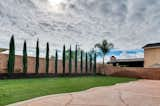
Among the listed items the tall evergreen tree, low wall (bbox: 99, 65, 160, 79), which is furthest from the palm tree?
the tall evergreen tree

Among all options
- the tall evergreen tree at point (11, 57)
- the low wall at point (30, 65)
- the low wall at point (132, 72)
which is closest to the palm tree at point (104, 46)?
the low wall at point (132, 72)

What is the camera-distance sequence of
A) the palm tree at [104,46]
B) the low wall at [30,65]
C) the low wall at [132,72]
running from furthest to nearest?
the palm tree at [104,46] < the low wall at [132,72] < the low wall at [30,65]

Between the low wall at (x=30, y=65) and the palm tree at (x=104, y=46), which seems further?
the palm tree at (x=104, y=46)

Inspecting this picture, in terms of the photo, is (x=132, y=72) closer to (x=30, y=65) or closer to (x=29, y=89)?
(x=30, y=65)

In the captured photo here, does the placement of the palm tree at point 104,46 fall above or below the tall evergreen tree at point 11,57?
above

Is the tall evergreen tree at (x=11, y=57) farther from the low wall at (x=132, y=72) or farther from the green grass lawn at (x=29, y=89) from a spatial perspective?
the low wall at (x=132, y=72)

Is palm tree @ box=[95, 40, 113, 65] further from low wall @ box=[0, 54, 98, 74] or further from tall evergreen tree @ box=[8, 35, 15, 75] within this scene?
tall evergreen tree @ box=[8, 35, 15, 75]

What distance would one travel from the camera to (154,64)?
88.6 feet

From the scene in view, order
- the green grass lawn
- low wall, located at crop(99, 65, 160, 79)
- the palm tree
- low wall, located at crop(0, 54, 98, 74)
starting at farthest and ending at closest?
1. the palm tree
2. low wall, located at crop(99, 65, 160, 79)
3. low wall, located at crop(0, 54, 98, 74)
4. the green grass lawn

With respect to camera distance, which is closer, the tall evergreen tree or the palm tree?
the tall evergreen tree

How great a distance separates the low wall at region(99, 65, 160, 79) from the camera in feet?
75.7

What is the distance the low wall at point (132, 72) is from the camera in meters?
23.1

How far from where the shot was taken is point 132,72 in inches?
970

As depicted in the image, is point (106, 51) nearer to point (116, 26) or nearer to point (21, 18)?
point (116, 26)
